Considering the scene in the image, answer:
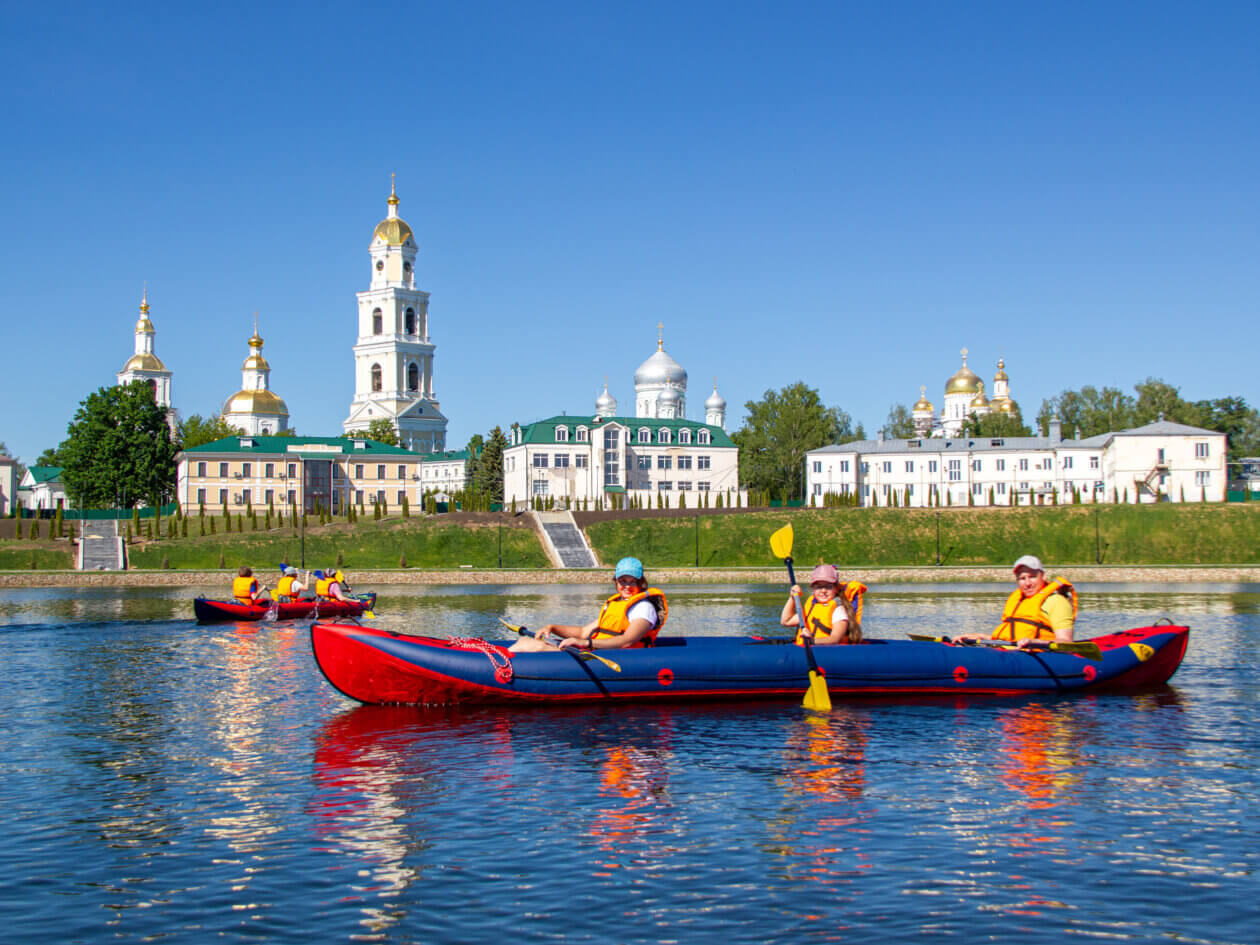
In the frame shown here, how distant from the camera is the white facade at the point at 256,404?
6053 inches

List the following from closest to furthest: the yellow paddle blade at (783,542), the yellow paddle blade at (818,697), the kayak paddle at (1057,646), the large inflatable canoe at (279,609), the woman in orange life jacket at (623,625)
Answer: the yellow paddle blade at (818,697) < the woman in orange life jacket at (623,625) < the kayak paddle at (1057,646) < the yellow paddle blade at (783,542) < the large inflatable canoe at (279,609)

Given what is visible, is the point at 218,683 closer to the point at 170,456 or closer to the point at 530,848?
the point at 530,848

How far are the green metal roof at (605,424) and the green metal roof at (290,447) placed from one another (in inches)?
595

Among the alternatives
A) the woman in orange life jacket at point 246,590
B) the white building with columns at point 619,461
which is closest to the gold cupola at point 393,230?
the white building with columns at point 619,461

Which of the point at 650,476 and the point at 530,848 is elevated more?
the point at 650,476

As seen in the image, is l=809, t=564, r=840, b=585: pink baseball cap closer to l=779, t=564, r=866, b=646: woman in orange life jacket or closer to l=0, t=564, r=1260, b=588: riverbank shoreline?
l=779, t=564, r=866, b=646: woman in orange life jacket

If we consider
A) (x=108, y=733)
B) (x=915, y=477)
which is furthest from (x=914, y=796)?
(x=915, y=477)

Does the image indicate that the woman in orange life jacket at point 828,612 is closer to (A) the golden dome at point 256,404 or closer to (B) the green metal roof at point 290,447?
(B) the green metal roof at point 290,447

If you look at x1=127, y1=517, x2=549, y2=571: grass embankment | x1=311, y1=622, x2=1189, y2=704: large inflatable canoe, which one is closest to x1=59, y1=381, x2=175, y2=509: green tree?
x1=127, y1=517, x2=549, y2=571: grass embankment

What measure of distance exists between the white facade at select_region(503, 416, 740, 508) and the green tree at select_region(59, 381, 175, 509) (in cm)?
2927

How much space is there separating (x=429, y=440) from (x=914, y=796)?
14238 centimetres

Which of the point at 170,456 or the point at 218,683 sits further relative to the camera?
the point at 170,456

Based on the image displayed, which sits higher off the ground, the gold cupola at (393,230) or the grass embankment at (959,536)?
the gold cupola at (393,230)

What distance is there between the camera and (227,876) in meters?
11.2
